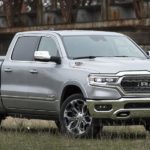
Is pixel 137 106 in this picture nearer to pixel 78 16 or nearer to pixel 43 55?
pixel 43 55

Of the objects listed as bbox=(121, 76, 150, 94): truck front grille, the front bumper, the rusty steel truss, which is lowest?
the rusty steel truss

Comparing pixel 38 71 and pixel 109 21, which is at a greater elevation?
pixel 38 71

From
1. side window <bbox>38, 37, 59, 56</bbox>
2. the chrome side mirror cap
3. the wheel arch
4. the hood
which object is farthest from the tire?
side window <bbox>38, 37, 59, 56</bbox>

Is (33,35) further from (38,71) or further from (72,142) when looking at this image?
(72,142)

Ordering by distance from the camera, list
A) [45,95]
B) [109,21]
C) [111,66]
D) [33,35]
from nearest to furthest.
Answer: [111,66] < [45,95] < [33,35] < [109,21]

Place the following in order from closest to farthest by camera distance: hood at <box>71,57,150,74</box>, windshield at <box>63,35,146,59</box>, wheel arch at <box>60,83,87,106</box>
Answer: hood at <box>71,57,150,74</box> < wheel arch at <box>60,83,87,106</box> < windshield at <box>63,35,146,59</box>

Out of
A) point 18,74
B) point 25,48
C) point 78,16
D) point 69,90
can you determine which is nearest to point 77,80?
point 69,90

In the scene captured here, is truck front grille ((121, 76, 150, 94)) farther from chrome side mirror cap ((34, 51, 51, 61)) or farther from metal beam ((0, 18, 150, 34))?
metal beam ((0, 18, 150, 34))

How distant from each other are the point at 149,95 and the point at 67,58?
1.52m

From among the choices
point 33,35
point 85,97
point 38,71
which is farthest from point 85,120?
point 33,35

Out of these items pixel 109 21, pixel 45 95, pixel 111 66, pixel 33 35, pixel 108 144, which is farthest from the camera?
pixel 109 21

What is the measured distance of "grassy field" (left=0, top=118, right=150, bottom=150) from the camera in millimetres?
11156

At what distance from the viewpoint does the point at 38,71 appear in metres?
13.3

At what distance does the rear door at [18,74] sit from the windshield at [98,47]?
2.39ft
